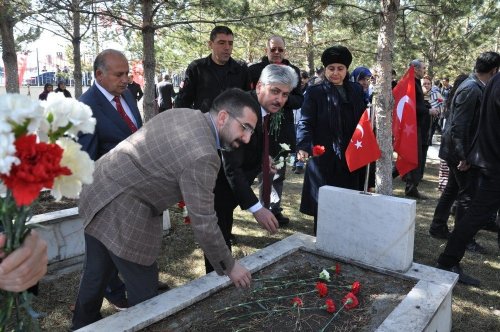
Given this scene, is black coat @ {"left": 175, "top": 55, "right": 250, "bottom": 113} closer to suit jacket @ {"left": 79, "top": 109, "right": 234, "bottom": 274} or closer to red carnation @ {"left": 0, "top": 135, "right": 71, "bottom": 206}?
suit jacket @ {"left": 79, "top": 109, "right": 234, "bottom": 274}

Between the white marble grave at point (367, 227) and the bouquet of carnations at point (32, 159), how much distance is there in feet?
7.69

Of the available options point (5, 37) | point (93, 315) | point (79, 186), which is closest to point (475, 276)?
point (93, 315)

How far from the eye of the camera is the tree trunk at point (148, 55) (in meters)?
5.31

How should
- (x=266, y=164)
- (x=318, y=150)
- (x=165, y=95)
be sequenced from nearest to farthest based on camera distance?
(x=266, y=164), (x=318, y=150), (x=165, y=95)

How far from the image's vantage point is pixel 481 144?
3445 millimetres

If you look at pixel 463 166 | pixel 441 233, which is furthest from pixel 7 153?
pixel 441 233

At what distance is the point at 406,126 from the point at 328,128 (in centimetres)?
127

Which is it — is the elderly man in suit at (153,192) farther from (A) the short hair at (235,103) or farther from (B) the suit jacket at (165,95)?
(B) the suit jacket at (165,95)

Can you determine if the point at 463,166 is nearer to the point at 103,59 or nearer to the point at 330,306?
the point at 330,306

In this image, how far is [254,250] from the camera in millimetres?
4273

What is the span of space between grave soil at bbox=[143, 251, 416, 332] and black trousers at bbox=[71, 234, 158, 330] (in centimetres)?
23

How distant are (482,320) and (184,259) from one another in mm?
2450

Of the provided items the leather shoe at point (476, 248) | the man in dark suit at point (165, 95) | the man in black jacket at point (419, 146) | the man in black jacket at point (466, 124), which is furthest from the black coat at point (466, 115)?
the man in dark suit at point (165, 95)

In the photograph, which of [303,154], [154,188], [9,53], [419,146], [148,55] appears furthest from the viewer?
[9,53]
